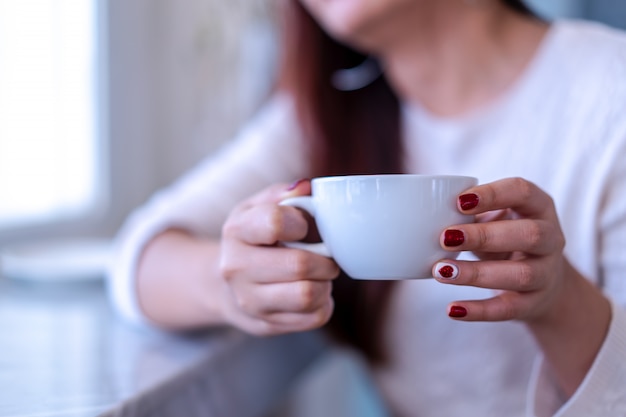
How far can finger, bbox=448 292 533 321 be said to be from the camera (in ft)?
1.48

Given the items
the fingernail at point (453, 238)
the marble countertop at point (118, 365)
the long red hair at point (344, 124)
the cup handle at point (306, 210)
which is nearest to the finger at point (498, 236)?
the fingernail at point (453, 238)

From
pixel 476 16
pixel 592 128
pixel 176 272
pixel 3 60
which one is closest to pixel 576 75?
pixel 592 128

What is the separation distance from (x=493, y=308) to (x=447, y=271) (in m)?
0.06

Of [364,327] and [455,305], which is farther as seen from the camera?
[364,327]

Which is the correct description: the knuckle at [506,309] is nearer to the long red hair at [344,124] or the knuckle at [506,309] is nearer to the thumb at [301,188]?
the thumb at [301,188]

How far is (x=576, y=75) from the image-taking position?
0.81m

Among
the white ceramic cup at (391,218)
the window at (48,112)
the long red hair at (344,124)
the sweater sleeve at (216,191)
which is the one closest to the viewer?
the white ceramic cup at (391,218)

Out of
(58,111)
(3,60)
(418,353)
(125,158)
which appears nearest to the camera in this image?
(418,353)

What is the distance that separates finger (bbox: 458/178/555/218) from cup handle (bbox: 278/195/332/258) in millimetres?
120

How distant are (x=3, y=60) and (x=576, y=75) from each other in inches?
37.6

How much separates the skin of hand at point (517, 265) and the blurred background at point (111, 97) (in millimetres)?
859

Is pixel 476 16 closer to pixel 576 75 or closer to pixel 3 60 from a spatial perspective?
pixel 576 75

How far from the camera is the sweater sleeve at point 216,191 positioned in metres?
0.83

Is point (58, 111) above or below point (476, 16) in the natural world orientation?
below
